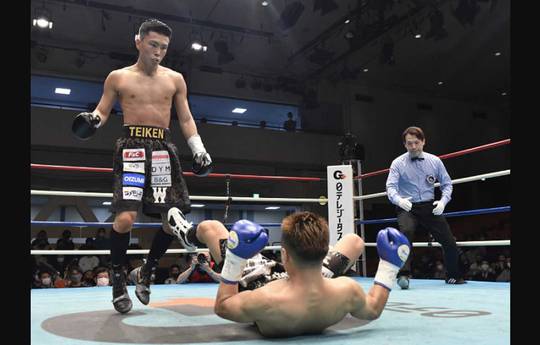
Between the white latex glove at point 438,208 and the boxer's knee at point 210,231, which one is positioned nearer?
the boxer's knee at point 210,231

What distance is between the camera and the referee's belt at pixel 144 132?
6.93 ft

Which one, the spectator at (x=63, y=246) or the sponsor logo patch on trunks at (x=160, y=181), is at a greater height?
the sponsor logo patch on trunks at (x=160, y=181)

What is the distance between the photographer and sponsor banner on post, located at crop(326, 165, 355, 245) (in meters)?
4.19

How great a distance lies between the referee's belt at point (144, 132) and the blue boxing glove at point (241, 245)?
856 millimetres

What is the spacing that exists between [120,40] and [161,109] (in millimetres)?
7541

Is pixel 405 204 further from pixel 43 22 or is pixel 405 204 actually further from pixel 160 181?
pixel 43 22

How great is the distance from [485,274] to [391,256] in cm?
693

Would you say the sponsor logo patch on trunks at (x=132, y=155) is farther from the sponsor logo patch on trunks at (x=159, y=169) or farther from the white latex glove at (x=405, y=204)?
the white latex glove at (x=405, y=204)

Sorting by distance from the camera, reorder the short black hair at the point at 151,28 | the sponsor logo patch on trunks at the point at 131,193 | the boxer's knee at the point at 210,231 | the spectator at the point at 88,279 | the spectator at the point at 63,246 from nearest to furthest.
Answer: the boxer's knee at the point at 210,231
the sponsor logo patch on trunks at the point at 131,193
the short black hair at the point at 151,28
the spectator at the point at 88,279
the spectator at the point at 63,246

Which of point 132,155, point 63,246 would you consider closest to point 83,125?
point 132,155

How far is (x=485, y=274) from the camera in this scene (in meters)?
7.77

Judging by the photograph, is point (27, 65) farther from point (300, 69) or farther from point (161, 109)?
point (300, 69)

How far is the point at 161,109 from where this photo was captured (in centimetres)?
221

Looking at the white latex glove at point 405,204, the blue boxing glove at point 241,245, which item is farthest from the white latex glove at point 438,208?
the blue boxing glove at point 241,245
